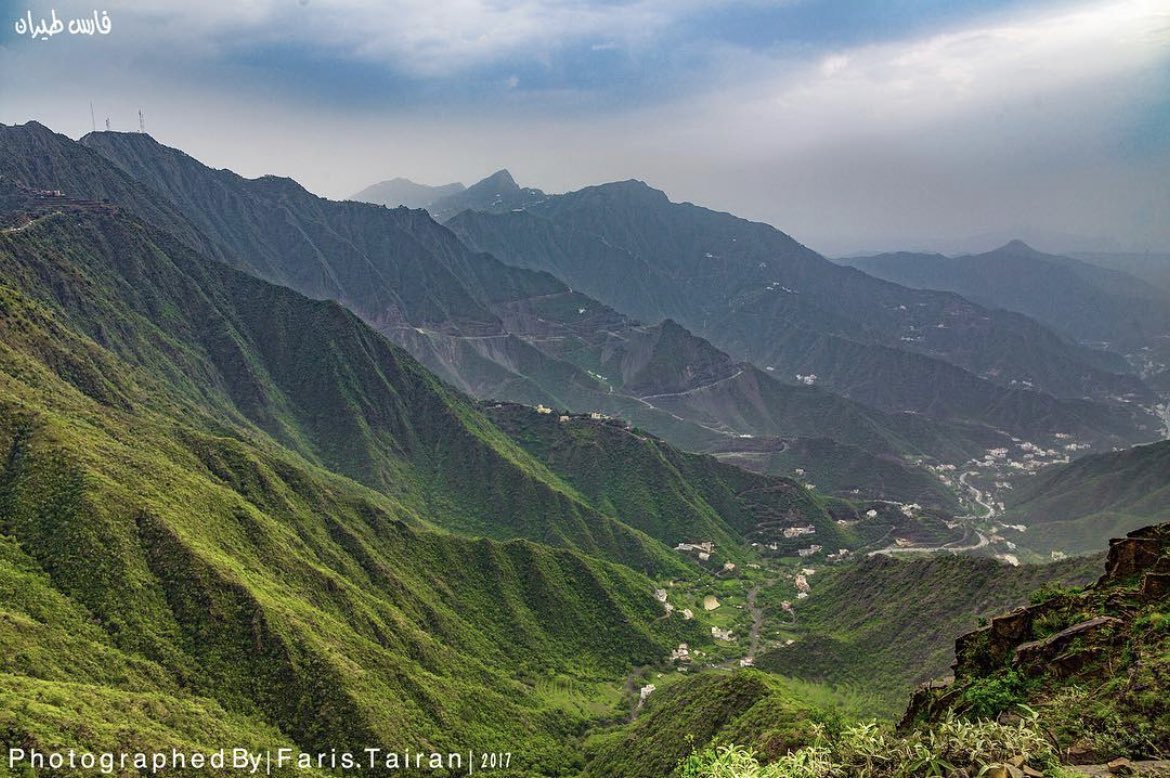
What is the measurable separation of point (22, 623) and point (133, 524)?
14.6 m

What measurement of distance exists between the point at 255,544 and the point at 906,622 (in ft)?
271

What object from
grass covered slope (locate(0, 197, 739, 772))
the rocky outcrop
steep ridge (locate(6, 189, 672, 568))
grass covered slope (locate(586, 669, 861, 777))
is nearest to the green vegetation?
the rocky outcrop

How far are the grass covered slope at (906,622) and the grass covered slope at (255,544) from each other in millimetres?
23760

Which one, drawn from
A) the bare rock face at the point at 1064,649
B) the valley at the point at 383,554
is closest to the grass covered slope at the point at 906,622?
the valley at the point at 383,554

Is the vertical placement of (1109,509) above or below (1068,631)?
below

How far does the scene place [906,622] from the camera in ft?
319

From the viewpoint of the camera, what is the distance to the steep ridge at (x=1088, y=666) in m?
26.7

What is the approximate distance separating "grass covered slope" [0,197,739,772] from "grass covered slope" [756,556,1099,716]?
78.0ft

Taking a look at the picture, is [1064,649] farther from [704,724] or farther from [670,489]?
[670,489]

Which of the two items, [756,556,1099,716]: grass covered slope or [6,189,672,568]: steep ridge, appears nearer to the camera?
[756,556,1099,716]: grass covered slope

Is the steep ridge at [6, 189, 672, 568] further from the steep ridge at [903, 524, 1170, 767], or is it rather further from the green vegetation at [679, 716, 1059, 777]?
the green vegetation at [679, 716, 1059, 777]

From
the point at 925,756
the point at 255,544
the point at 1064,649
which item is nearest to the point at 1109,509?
the point at 1064,649

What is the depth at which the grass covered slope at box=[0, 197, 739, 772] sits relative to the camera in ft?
194

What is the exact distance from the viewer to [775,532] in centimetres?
16700
